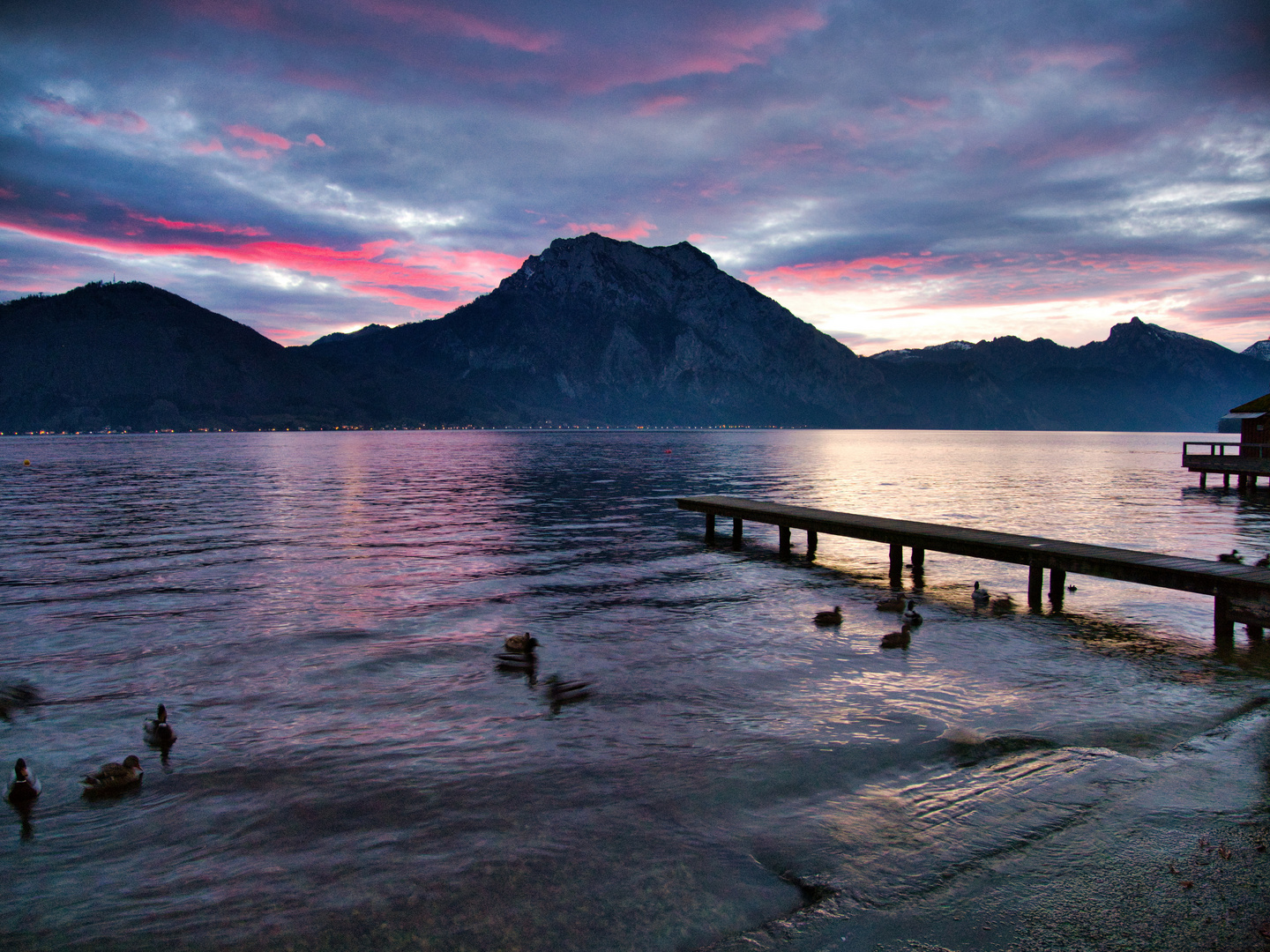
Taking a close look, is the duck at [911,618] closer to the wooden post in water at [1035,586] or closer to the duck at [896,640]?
the duck at [896,640]

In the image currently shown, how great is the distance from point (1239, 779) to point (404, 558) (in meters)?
22.1

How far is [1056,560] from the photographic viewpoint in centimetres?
1675

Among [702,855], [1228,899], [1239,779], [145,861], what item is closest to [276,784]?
[145,861]

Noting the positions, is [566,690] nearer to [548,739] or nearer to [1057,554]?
[548,739]

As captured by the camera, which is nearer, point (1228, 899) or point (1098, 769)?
point (1228, 899)

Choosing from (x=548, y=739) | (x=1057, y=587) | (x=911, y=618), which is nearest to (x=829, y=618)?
(x=911, y=618)

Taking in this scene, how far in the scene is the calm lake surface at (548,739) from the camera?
6258mm

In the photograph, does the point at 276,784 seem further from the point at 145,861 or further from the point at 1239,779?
the point at 1239,779

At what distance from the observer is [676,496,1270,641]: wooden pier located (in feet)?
45.0

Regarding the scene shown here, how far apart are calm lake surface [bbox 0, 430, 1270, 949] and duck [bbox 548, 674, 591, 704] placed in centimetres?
40

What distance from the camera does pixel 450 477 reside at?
68375mm

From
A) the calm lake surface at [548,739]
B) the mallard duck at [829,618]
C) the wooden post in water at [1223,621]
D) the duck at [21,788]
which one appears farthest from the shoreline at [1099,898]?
the mallard duck at [829,618]

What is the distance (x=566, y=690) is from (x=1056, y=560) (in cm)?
1187

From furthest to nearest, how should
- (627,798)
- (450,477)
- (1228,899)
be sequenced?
(450,477) → (627,798) → (1228,899)
